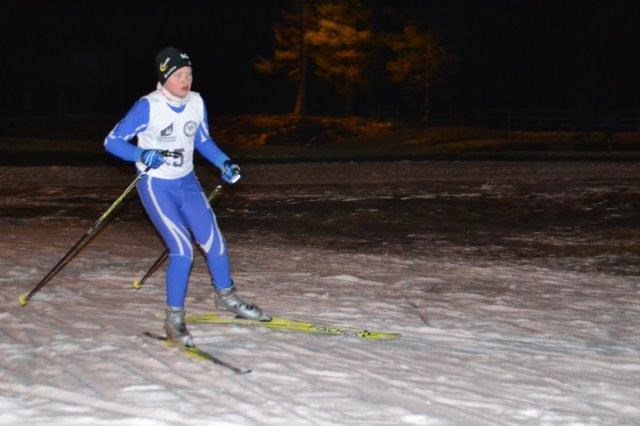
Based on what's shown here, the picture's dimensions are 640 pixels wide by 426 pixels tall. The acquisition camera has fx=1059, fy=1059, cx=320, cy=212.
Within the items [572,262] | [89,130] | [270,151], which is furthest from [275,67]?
[572,262]

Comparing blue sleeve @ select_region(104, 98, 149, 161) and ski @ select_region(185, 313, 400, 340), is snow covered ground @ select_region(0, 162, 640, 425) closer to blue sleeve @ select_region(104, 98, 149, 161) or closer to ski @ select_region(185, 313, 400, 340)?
ski @ select_region(185, 313, 400, 340)

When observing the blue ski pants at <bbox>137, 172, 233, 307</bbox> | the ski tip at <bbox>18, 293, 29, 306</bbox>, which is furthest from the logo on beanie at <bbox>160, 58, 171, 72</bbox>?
the ski tip at <bbox>18, 293, 29, 306</bbox>

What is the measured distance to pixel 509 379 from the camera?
6262mm

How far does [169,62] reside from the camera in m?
7.15

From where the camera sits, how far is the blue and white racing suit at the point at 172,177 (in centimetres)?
715

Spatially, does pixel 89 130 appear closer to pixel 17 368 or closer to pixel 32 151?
pixel 32 151

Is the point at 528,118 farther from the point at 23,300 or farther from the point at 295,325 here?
the point at 295,325

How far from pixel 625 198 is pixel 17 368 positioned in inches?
556

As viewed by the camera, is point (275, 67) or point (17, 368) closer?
point (17, 368)

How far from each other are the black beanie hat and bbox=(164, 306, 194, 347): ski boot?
5.13ft

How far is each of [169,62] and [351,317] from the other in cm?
244

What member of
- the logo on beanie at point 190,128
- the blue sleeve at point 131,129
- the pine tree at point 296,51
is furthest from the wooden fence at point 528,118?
the blue sleeve at point 131,129

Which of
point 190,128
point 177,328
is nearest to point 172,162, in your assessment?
point 190,128

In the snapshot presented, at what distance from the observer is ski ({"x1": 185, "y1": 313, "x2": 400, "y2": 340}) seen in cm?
740
